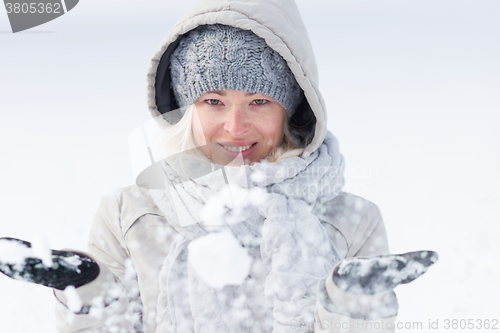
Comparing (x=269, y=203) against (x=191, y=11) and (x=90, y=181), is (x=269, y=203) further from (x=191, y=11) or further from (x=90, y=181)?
(x=90, y=181)

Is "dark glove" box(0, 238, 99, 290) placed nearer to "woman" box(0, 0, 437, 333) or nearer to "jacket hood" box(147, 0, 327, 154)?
"woman" box(0, 0, 437, 333)

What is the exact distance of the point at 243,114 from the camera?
1.16 meters

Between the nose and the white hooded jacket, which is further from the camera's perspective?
the nose

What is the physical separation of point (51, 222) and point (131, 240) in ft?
1.81

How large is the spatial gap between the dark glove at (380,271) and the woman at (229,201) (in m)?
0.14

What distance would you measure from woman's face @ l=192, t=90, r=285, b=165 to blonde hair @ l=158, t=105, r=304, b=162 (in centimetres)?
2

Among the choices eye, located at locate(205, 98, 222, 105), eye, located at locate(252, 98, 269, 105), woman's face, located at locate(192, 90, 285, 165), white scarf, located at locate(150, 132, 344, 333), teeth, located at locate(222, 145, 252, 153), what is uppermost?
eye, located at locate(205, 98, 222, 105)

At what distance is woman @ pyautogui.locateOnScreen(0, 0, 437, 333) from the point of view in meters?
1.06

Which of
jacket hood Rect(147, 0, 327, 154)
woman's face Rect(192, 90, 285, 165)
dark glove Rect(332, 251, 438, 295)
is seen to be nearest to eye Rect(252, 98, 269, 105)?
woman's face Rect(192, 90, 285, 165)

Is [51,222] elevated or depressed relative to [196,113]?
depressed

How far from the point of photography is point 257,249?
3.78 ft

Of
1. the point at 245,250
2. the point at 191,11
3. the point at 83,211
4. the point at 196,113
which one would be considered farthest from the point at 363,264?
the point at 83,211

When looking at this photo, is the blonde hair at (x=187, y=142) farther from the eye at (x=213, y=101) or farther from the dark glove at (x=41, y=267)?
the dark glove at (x=41, y=267)

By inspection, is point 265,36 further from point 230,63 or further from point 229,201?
point 229,201
